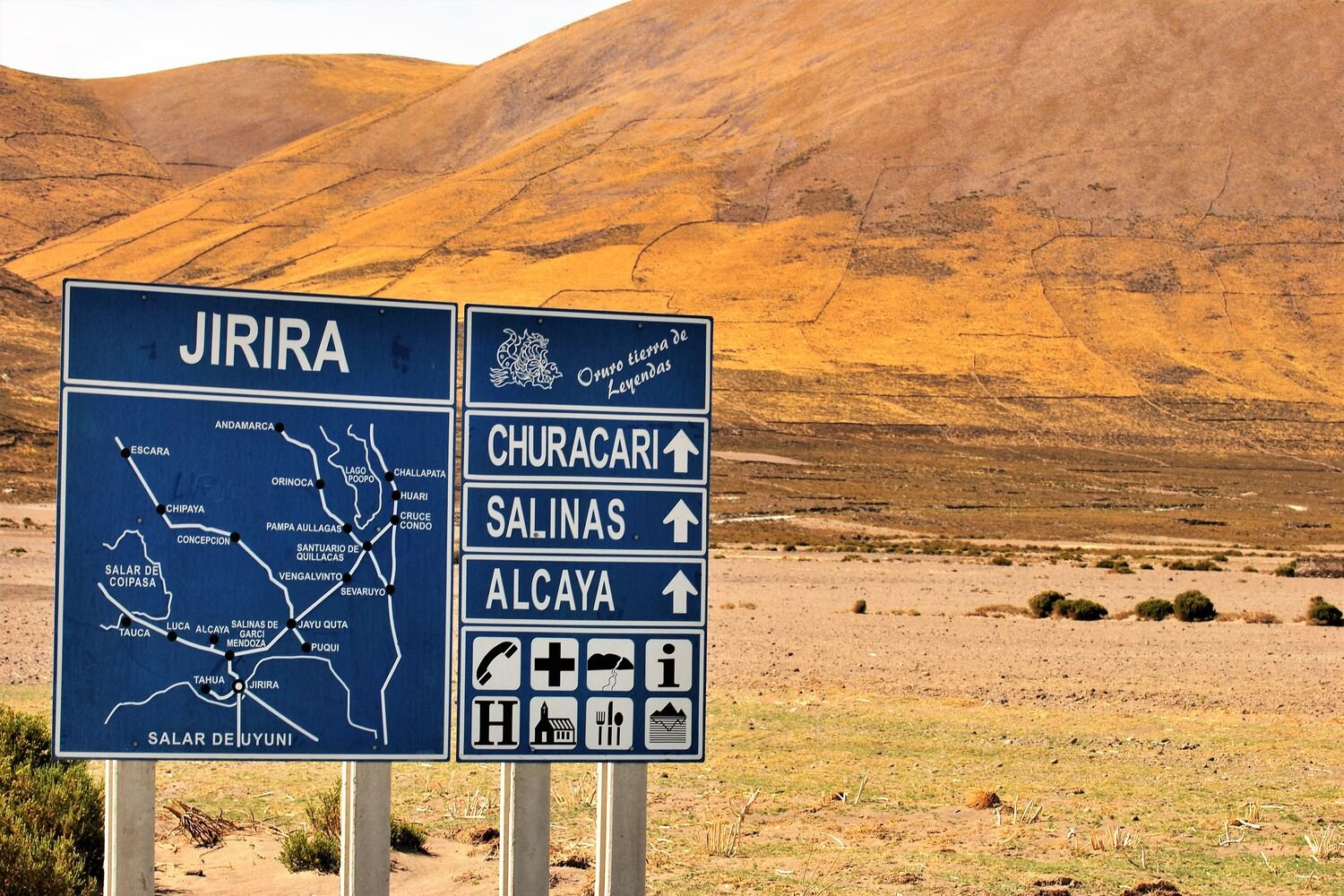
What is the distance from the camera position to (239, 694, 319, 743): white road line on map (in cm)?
461

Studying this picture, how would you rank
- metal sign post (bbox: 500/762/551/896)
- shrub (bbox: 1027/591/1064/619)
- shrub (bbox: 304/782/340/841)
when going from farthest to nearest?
shrub (bbox: 1027/591/1064/619) < shrub (bbox: 304/782/340/841) < metal sign post (bbox: 500/762/551/896)

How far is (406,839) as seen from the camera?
300 inches

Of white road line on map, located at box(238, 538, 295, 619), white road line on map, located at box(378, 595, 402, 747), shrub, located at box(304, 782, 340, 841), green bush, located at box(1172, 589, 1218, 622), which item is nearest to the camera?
white road line on map, located at box(238, 538, 295, 619)

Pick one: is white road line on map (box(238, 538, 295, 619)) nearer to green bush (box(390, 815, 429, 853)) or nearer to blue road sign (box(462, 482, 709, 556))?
blue road sign (box(462, 482, 709, 556))

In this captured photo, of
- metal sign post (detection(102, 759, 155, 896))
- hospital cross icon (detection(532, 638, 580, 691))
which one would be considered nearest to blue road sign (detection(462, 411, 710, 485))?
hospital cross icon (detection(532, 638, 580, 691))

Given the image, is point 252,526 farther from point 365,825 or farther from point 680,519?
point 680,519

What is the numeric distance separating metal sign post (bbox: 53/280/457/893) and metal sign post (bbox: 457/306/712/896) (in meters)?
0.13

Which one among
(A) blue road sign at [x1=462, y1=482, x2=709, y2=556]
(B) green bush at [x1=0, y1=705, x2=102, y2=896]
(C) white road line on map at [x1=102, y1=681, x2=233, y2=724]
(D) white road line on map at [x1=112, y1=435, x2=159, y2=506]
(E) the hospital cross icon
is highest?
(D) white road line on map at [x1=112, y1=435, x2=159, y2=506]

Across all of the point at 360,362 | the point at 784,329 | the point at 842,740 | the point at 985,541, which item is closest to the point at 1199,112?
the point at 784,329

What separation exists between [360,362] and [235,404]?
38 cm

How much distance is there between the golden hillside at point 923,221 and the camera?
77062 millimetres

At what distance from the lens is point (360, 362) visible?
4648 mm

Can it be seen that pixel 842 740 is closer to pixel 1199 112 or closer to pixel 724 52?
pixel 1199 112

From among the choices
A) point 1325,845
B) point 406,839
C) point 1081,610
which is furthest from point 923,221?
point 406,839
